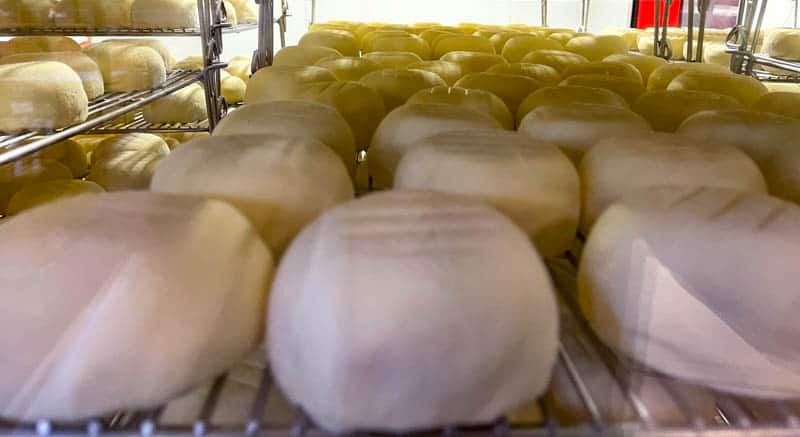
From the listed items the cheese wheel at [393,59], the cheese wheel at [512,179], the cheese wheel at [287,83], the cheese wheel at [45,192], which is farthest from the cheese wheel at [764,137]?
the cheese wheel at [45,192]

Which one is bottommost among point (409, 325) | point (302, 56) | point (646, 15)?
point (409, 325)

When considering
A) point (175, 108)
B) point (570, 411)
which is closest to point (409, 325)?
point (570, 411)

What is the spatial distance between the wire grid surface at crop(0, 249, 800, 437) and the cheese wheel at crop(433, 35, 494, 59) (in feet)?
4.31

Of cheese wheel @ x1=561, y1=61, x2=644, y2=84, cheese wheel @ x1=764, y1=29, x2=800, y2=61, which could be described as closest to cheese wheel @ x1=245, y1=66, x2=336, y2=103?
cheese wheel @ x1=561, y1=61, x2=644, y2=84

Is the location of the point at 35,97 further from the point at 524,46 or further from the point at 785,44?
the point at 785,44

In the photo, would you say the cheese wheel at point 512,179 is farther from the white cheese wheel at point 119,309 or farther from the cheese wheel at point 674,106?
the cheese wheel at point 674,106

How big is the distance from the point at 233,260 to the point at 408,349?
14 centimetres

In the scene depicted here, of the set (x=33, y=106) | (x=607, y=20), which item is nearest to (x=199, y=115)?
(x=33, y=106)

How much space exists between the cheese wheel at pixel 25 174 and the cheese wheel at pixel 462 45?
1006 millimetres

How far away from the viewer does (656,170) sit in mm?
546

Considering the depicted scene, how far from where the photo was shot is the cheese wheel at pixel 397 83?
39.1 inches

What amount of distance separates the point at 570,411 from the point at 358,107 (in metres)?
0.58

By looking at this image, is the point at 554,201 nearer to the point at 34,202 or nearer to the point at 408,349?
the point at 408,349

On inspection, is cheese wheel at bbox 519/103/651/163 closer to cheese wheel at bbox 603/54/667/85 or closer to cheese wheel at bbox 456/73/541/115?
cheese wheel at bbox 456/73/541/115
